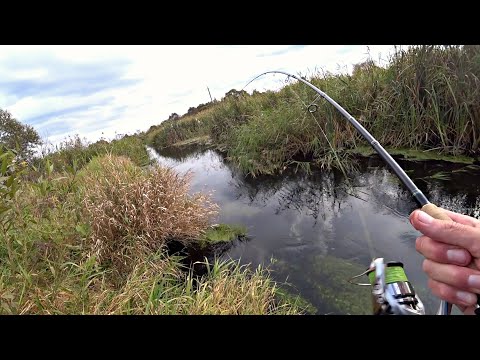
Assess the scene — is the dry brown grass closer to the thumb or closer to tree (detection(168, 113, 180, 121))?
the thumb

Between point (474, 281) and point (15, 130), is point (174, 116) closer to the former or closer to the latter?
point (15, 130)

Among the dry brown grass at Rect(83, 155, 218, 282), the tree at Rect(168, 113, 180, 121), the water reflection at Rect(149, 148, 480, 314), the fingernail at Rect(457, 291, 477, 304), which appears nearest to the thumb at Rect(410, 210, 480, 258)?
the fingernail at Rect(457, 291, 477, 304)

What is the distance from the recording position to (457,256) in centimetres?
103

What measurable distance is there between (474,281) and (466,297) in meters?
0.13

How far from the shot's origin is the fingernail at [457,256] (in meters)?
1.02

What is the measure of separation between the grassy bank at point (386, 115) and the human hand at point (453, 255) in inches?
172

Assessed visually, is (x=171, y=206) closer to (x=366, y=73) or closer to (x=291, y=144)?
(x=291, y=144)

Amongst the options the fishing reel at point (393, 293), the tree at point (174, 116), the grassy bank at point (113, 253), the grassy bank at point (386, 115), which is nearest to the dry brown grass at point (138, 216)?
the grassy bank at point (113, 253)

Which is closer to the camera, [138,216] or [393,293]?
[393,293]

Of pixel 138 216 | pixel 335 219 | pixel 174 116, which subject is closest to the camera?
pixel 138 216

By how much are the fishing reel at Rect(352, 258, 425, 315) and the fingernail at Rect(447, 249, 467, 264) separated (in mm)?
202

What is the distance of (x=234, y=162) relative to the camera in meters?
8.61

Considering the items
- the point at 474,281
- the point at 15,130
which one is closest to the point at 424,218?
the point at 474,281

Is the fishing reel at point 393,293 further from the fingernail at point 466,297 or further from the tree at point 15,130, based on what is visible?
the tree at point 15,130
